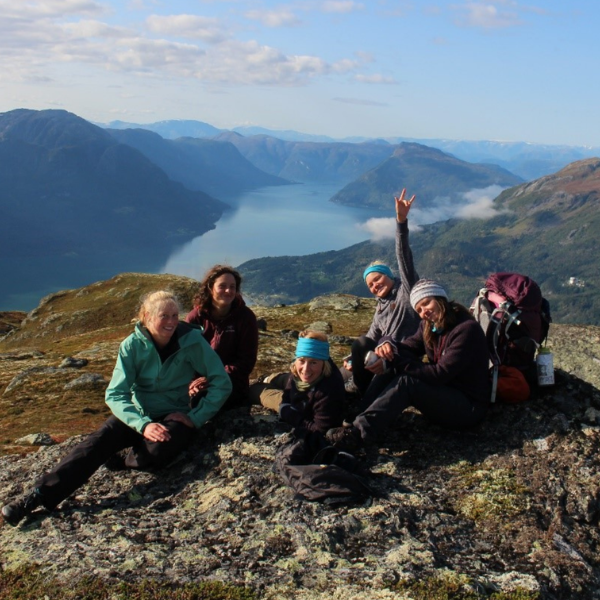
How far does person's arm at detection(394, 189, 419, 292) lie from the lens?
43.9 feet

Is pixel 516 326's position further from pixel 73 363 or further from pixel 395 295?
pixel 73 363

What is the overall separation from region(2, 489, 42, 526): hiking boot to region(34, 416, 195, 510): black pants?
0.36 ft

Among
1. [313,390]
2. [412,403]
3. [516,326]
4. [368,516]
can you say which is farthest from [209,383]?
[516,326]

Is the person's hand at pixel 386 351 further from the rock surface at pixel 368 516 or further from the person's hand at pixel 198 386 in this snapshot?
the person's hand at pixel 198 386

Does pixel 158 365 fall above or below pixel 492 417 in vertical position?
above

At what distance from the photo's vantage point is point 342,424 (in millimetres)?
11383

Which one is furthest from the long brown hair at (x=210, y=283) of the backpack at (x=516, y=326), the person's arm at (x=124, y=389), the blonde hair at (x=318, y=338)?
the backpack at (x=516, y=326)

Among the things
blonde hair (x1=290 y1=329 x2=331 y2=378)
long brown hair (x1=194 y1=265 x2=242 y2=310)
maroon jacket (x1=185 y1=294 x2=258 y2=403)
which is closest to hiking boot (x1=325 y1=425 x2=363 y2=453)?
blonde hair (x1=290 y1=329 x2=331 y2=378)

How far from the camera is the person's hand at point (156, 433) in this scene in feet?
34.5

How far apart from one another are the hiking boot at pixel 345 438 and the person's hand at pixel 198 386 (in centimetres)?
300

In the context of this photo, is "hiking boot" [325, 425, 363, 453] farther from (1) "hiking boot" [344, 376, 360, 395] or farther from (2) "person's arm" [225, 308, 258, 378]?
(2) "person's arm" [225, 308, 258, 378]

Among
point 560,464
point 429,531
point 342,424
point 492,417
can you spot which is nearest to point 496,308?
point 492,417

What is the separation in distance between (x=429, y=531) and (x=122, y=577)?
4.39 m

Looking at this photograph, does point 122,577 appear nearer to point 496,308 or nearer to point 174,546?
point 174,546
